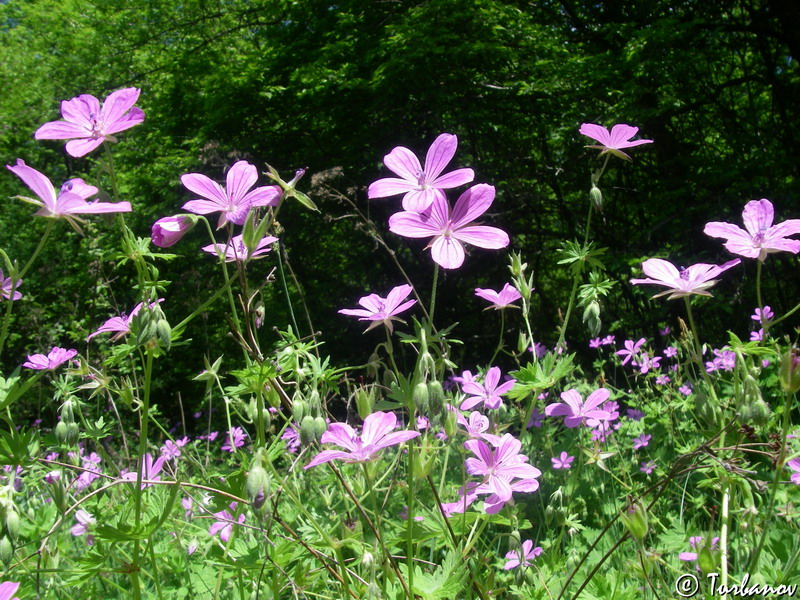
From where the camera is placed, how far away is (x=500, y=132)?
6.80 meters

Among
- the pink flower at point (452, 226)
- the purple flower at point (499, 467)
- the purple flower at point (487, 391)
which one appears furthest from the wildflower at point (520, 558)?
the pink flower at point (452, 226)

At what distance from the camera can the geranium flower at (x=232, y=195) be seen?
Answer: 967 millimetres

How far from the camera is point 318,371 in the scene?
3.69 ft

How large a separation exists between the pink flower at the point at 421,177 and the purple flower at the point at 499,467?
1.59 ft

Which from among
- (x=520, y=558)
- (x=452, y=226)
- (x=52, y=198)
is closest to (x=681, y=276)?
(x=452, y=226)

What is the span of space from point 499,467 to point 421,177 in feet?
1.96

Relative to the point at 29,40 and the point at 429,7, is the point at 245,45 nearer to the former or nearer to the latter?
the point at 429,7

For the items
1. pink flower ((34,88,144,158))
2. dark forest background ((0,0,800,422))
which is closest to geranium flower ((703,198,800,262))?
pink flower ((34,88,144,158))

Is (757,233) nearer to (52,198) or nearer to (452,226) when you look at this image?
(452,226)

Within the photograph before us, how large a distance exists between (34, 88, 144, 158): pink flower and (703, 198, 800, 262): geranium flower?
3.41ft

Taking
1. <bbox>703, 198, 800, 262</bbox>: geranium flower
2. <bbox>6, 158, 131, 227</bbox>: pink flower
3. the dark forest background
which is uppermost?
<bbox>6, 158, 131, 227</bbox>: pink flower

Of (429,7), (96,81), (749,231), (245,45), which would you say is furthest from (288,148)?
(749,231)

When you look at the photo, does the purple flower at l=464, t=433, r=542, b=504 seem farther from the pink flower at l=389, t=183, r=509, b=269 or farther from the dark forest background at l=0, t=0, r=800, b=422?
the dark forest background at l=0, t=0, r=800, b=422

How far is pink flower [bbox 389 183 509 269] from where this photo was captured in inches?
35.8
